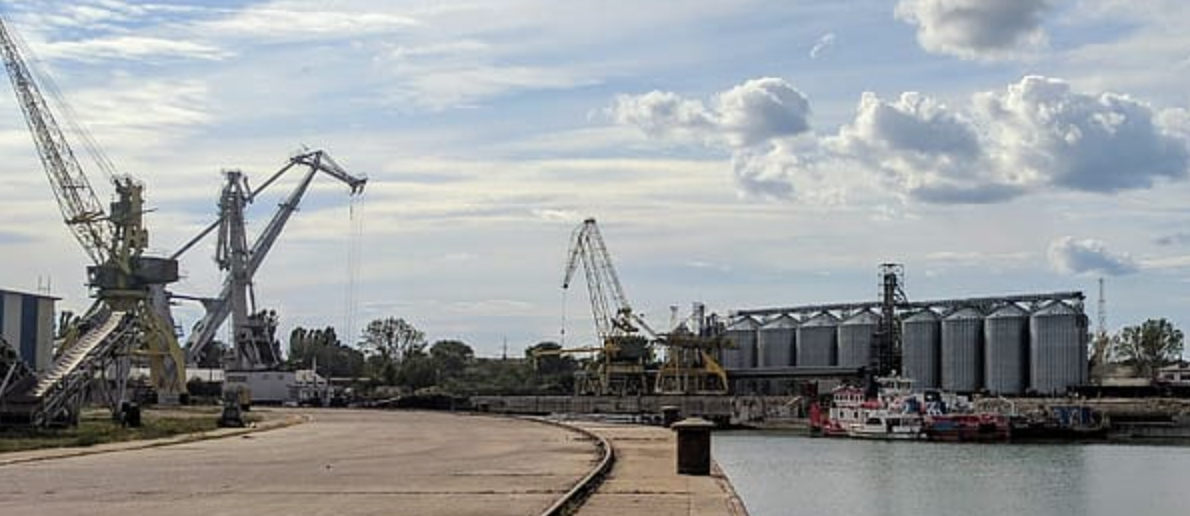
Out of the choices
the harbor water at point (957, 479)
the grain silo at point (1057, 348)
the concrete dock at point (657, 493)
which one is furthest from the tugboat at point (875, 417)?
the concrete dock at point (657, 493)

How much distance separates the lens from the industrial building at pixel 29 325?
75250mm

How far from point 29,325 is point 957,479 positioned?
143 ft

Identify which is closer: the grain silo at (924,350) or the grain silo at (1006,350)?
the grain silo at (1006,350)

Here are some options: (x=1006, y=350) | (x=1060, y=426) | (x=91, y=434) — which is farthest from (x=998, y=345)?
(x=91, y=434)

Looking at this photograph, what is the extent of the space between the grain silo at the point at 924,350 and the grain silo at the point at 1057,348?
15.0m

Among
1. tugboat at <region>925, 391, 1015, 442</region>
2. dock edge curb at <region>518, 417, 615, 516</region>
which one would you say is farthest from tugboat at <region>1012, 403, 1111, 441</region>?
dock edge curb at <region>518, 417, 615, 516</region>

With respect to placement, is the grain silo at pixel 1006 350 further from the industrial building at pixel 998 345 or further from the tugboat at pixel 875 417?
the tugboat at pixel 875 417

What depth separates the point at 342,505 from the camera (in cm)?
3064

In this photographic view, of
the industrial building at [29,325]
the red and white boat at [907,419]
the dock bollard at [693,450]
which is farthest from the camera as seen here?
the red and white boat at [907,419]

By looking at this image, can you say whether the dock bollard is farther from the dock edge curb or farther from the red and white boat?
the red and white boat

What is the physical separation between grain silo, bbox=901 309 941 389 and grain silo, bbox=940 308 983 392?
60.1 inches

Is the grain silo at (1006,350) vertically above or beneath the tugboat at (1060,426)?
above

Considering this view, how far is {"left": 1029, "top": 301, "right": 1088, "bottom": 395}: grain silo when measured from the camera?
176750 millimetres

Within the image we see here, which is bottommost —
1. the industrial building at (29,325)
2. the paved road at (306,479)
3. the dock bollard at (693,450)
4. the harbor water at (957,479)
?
the harbor water at (957,479)
